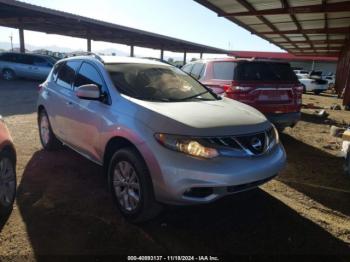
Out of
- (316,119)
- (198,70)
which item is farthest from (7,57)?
(316,119)

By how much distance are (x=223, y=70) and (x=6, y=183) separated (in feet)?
16.6

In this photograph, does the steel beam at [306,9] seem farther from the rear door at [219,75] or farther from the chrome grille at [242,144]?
the chrome grille at [242,144]

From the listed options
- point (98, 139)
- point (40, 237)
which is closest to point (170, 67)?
point (98, 139)

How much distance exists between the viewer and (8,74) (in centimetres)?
2117

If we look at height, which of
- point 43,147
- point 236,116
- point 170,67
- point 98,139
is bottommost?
point 43,147

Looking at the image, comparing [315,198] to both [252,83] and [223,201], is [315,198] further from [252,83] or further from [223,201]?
[252,83]

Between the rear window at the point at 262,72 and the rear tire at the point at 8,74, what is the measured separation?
18.2 metres

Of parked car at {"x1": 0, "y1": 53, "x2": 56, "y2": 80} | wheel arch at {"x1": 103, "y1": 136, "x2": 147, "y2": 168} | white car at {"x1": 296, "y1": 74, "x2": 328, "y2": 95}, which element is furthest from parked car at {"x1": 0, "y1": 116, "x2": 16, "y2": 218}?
white car at {"x1": 296, "y1": 74, "x2": 328, "y2": 95}

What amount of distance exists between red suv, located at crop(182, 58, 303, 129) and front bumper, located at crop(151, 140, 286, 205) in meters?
3.67

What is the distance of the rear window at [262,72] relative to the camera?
23.0ft

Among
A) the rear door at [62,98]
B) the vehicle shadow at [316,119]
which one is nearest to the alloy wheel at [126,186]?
the rear door at [62,98]

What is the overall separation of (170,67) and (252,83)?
2252 millimetres

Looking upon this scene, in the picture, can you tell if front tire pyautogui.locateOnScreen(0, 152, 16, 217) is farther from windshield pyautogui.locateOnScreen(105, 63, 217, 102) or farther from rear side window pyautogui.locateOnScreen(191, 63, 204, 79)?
rear side window pyautogui.locateOnScreen(191, 63, 204, 79)

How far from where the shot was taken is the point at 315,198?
466 centimetres
